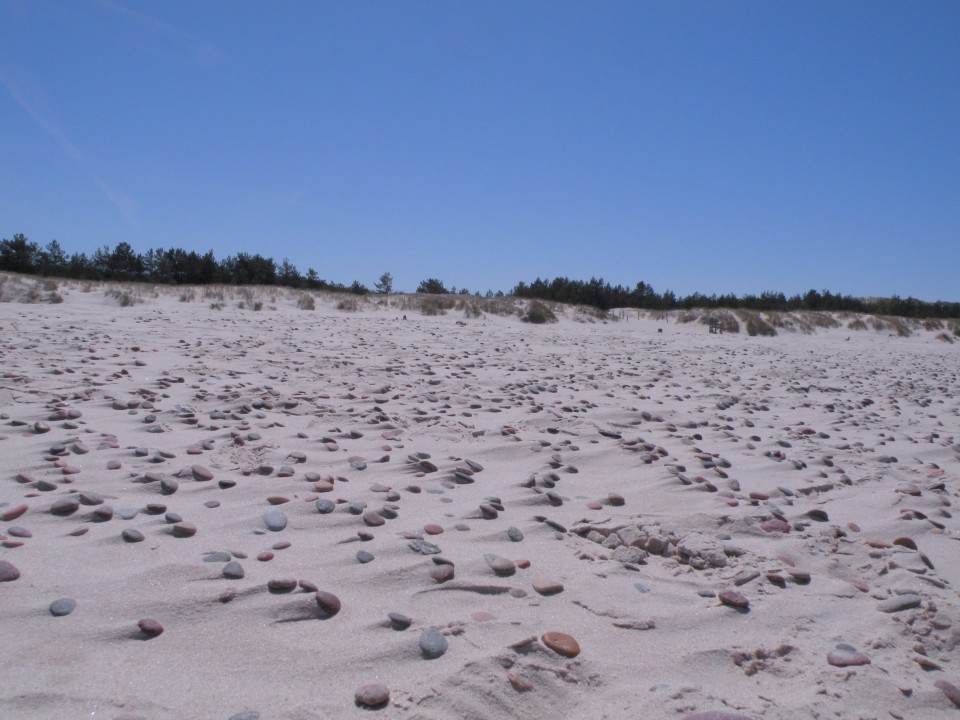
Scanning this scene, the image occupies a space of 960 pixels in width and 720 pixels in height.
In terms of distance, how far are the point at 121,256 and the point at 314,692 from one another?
92.8ft

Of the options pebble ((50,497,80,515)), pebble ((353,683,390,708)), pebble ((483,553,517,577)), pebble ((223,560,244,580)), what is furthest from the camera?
pebble ((50,497,80,515))

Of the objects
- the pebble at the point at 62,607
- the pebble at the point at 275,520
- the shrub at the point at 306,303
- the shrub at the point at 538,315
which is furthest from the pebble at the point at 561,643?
the shrub at the point at 538,315

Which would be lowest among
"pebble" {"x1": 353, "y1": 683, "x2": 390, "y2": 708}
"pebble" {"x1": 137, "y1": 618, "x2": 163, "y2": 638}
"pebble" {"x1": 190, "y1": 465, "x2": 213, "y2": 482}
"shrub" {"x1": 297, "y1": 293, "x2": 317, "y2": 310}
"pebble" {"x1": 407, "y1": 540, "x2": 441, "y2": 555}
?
"pebble" {"x1": 353, "y1": 683, "x2": 390, "y2": 708}

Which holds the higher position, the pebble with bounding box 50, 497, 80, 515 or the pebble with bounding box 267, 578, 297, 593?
the pebble with bounding box 50, 497, 80, 515

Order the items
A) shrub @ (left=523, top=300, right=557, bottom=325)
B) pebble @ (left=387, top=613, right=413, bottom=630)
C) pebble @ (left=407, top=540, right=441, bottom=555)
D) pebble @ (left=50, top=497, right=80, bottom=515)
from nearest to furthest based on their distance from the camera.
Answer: pebble @ (left=387, top=613, right=413, bottom=630), pebble @ (left=407, top=540, right=441, bottom=555), pebble @ (left=50, top=497, right=80, bottom=515), shrub @ (left=523, top=300, right=557, bottom=325)

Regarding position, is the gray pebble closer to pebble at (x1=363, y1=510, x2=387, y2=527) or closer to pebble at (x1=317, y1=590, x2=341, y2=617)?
pebble at (x1=363, y1=510, x2=387, y2=527)

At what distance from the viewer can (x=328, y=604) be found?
216 cm

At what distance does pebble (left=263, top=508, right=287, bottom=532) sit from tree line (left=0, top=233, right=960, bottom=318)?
64.2 feet

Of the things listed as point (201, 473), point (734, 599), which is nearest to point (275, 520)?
point (201, 473)

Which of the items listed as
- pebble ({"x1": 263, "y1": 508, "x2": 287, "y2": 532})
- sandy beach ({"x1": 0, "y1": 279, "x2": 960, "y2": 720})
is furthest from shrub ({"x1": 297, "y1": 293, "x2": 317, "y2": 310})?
pebble ({"x1": 263, "y1": 508, "x2": 287, "y2": 532})

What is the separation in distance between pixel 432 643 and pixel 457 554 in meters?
0.69

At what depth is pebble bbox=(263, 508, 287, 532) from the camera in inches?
112

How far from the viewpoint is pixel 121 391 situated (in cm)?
541

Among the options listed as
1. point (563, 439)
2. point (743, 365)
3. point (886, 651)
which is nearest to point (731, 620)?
point (886, 651)
